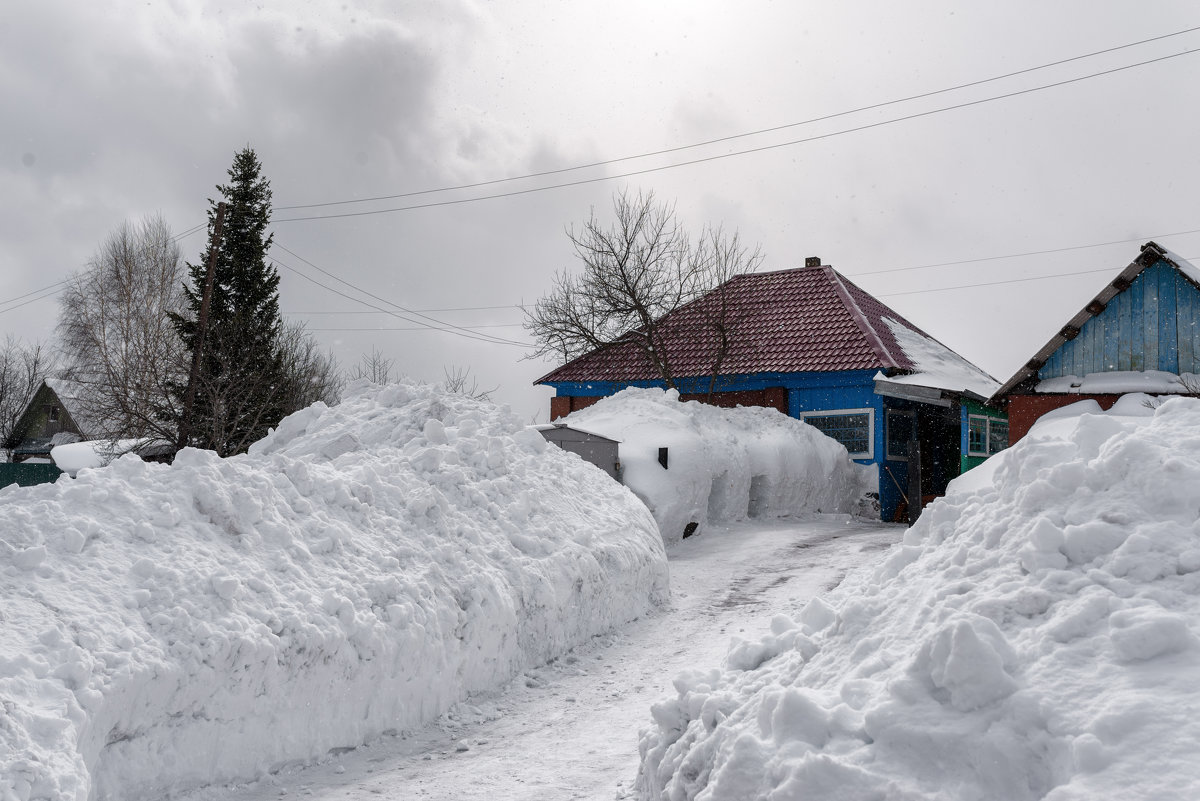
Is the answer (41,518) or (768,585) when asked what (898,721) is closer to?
(41,518)

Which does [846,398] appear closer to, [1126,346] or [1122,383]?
[1126,346]

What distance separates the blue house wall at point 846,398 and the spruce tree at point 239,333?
10.2 metres

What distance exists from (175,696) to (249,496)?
5.18 feet

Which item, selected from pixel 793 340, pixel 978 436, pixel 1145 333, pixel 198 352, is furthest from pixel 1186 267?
pixel 198 352

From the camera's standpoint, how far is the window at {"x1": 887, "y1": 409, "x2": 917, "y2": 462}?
64.4 ft

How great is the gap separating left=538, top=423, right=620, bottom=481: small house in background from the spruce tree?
7.65 meters

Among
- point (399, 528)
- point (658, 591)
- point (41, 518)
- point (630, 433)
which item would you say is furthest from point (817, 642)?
point (630, 433)

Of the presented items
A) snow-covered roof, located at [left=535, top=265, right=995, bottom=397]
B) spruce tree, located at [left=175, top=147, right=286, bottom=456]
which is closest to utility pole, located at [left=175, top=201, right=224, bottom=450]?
spruce tree, located at [left=175, top=147, right=286, bottom=456]

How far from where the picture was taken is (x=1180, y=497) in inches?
138

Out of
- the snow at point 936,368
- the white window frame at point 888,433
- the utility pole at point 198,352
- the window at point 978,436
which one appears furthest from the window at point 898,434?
the utility pole at point 198,352

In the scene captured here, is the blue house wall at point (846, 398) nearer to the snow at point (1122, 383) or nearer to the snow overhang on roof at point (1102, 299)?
the snow overhang on roof at point (1102, 299)

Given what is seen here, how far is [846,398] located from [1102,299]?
7.50 metres

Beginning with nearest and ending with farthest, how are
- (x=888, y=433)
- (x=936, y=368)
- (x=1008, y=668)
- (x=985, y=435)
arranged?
→ 1. (x=1008, y=668)
2. (x=985, y=435)
3. (x=888, y=433)
4. (x=936, y=368)

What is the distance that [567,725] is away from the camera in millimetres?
5965
